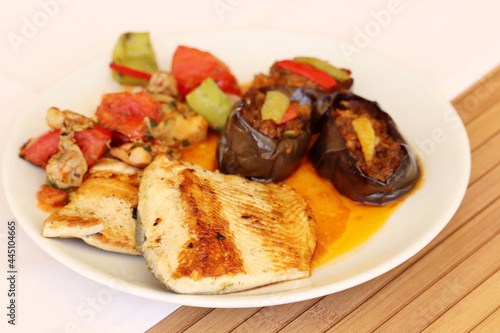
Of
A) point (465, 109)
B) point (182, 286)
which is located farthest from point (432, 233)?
point (465, 109)

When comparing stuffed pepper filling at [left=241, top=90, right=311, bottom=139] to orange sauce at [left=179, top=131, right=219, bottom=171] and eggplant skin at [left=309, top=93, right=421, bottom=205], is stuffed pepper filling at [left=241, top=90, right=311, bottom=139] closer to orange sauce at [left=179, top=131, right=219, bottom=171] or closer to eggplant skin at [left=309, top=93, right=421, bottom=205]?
eggplant skin at [left=309, top=93, right=421, bottom=205]

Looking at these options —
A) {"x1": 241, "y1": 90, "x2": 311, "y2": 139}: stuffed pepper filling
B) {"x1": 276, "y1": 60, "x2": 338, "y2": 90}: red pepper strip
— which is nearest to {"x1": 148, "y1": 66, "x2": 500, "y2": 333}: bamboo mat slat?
{"x1": 241, "y1": 90, "x2": 311, "y2": 139}: stuffed pepper filling

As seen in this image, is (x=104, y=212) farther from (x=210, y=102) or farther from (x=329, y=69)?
(x=329, y=69)

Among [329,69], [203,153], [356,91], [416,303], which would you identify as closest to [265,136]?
[203,153]

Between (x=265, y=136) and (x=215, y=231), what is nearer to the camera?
(x=215, y=231)

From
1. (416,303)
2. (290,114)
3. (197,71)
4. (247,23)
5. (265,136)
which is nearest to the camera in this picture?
(416,303)

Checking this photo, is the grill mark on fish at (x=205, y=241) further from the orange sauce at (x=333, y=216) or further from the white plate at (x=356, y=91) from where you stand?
the orange sauce at (x=333, y=216)

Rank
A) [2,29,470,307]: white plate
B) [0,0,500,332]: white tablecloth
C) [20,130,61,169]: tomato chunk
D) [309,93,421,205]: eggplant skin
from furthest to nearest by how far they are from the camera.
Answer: [0,0,500,332]: white tablecloth < [20,130,61,169]: tomato chunk < [309,93,421,205]: eggplant skin < [2,29,470,307]: white plate

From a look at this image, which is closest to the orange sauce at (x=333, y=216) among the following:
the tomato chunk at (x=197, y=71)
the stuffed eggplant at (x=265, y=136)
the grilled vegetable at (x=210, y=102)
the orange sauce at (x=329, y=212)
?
the orange sauce at (x=329, y=212)
